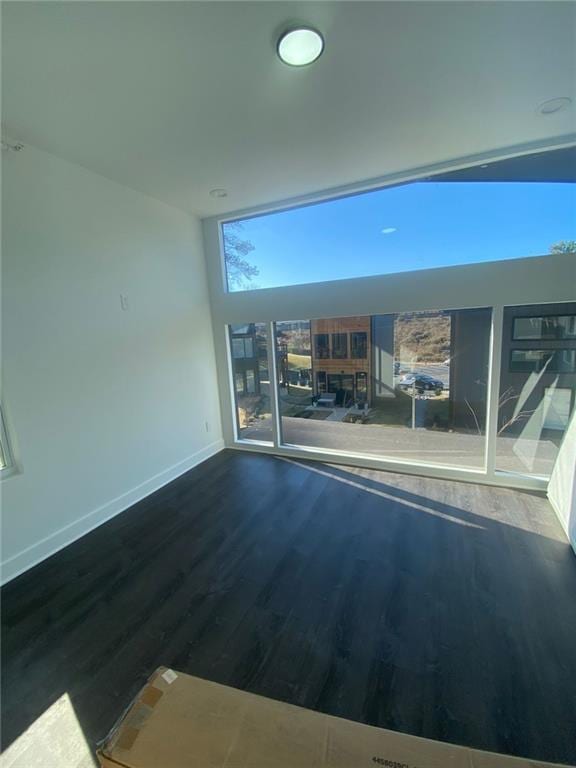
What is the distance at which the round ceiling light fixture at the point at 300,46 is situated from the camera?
1.48 metres

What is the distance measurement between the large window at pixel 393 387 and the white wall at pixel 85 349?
1325mm

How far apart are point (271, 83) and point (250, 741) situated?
2.76 metres

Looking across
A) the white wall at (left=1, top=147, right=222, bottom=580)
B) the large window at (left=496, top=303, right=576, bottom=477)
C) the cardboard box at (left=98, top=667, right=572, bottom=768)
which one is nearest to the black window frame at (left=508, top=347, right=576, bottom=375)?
the large window at (left=496, top=303, right=576, bottom=477)

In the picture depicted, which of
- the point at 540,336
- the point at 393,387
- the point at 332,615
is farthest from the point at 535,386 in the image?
the point at 332,615

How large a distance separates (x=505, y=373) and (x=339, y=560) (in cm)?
221

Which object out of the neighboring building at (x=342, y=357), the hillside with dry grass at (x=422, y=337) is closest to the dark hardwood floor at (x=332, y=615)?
the neighboring building at (x=342, y=357)

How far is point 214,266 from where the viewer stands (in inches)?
155

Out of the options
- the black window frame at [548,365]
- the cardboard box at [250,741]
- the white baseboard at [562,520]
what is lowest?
the white baseboard at [562,520]

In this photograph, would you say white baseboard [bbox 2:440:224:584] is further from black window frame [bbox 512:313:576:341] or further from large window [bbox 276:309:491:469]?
black window frame [bbox 512:313:576:341]

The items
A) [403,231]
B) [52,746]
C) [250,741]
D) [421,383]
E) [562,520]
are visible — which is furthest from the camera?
[421,383]

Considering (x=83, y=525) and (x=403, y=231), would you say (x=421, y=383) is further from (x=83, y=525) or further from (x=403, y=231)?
(x=83, y=525)

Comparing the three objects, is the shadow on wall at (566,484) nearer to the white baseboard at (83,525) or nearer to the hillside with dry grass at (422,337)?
the hillside with dry grass at (422,337)

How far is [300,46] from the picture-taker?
1.54m

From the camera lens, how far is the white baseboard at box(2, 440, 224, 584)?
7.27 feet
